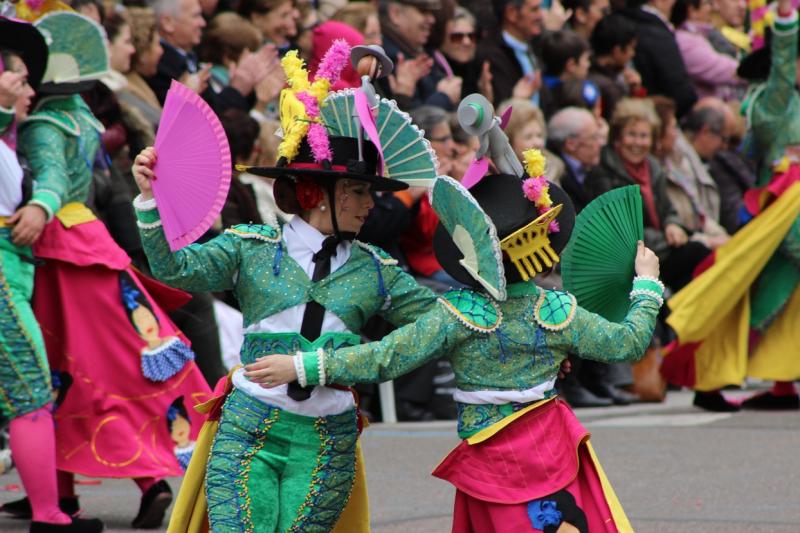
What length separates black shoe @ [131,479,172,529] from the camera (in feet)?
20.5

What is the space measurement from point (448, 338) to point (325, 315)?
0.38m

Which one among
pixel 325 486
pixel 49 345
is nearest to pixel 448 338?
pixel 325 486

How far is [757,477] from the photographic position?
7508mm

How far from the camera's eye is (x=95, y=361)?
20.9ft

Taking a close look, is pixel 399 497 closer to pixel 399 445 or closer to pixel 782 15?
pixel 399 445

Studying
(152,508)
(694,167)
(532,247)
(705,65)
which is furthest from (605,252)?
(705,65)

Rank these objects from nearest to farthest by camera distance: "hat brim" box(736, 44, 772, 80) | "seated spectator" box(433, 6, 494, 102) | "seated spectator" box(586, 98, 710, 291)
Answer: "hat brim" box(736, 44, 772, 80), "seated spectator" box(586, 98, 710, 291), "seated spectator" box(433, 6, 494, 102)

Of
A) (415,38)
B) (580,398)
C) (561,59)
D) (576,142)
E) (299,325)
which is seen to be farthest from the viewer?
(561,59)

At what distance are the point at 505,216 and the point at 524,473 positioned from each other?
28.8 inches

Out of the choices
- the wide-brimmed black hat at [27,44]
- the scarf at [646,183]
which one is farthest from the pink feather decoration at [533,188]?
the scarf at [646,183]

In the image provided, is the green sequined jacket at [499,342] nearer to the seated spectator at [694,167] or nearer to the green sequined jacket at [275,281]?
the green sequined jacket at [275,281]

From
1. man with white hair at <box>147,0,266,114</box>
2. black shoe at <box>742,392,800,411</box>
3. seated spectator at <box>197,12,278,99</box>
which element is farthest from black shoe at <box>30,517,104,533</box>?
black shoe at <box>742,392,800,411</box>

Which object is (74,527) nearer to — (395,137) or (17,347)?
(17,347)

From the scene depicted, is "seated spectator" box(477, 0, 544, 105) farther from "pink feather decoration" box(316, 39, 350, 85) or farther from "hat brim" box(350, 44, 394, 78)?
"pink feather decoration" box(316, 39, 350, 85)
